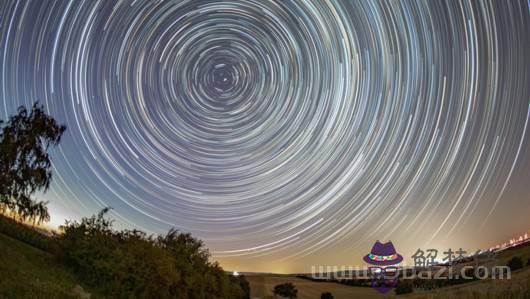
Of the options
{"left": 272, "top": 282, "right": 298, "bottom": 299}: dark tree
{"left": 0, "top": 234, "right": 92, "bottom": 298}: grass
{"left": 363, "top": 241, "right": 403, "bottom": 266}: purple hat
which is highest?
{"left": 363, "top": 241, "right": 403, "bottom": 266}: purple hat

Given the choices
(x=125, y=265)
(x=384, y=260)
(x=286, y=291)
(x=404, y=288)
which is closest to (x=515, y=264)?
(x=384, y=260)

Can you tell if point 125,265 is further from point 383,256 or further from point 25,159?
point 383,256

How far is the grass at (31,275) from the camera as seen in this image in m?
13.0

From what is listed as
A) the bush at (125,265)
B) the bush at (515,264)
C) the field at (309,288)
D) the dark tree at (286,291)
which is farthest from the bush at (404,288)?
the bush at (125,265)

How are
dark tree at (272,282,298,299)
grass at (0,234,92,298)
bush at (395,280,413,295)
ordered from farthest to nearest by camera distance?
dark tree at (272,282,298,299), bush at (395,280,413,295), grass at (0,234,92,298)

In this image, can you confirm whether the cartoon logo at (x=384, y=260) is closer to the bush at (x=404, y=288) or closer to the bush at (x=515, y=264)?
the bush at (x=404, y=288)

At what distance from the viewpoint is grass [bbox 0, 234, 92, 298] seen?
13.0 meters

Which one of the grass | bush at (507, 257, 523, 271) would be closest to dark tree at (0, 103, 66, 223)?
the grass

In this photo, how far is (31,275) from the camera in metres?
16.5

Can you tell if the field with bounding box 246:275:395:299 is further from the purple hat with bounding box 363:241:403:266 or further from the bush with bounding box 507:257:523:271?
the bush with bounding box 507:257:523:271

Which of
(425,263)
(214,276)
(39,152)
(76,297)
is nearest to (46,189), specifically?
(39,152)

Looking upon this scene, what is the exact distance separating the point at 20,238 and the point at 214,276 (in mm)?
10600

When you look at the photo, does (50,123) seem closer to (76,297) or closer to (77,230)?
(77,230)

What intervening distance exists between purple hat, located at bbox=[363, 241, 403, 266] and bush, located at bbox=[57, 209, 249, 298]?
28870mm
